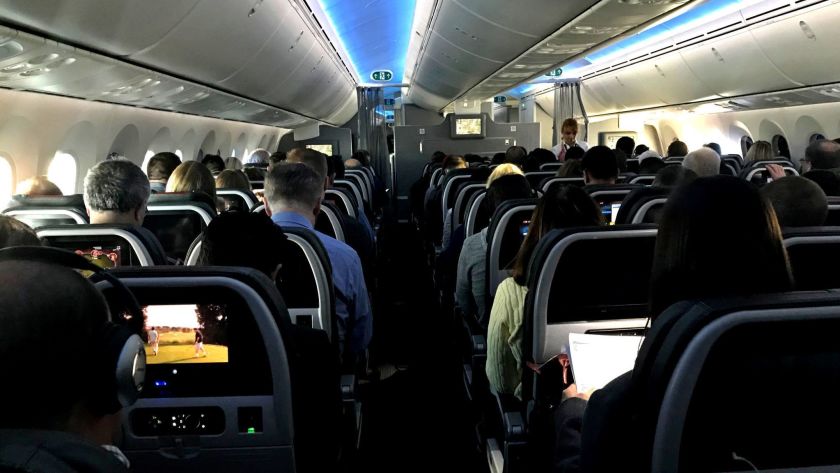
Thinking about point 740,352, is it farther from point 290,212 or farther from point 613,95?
point 613,95

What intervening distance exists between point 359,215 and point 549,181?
71.9 inches

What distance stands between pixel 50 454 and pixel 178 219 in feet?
12.5

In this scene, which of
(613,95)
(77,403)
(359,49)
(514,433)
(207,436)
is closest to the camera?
(77,403)

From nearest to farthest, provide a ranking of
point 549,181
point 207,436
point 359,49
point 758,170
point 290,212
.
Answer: point 207,436, point 290,212, point 549,181, point 758,170, point 359,49

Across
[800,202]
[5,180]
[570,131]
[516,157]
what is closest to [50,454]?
[800,202]

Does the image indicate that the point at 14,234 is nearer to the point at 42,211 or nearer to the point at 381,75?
the point at 42,211

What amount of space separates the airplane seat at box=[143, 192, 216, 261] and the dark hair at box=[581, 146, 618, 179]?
278 centimetres

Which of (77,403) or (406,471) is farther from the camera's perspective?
(406,471)

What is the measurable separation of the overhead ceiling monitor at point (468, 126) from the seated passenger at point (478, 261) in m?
10.8

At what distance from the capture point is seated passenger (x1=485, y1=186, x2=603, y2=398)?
333cm

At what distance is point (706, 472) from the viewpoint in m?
1.61

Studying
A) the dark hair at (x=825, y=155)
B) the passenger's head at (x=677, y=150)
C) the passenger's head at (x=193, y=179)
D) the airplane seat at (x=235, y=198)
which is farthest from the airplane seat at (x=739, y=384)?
the passenger's head at (x=677, y=150)

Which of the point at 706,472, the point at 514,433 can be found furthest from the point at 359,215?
the point at 706,472

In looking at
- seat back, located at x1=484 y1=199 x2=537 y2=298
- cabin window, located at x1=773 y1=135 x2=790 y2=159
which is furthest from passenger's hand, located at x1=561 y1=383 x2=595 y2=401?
cabin window, located at x1=773 y1=135 x2=790 y2=159
